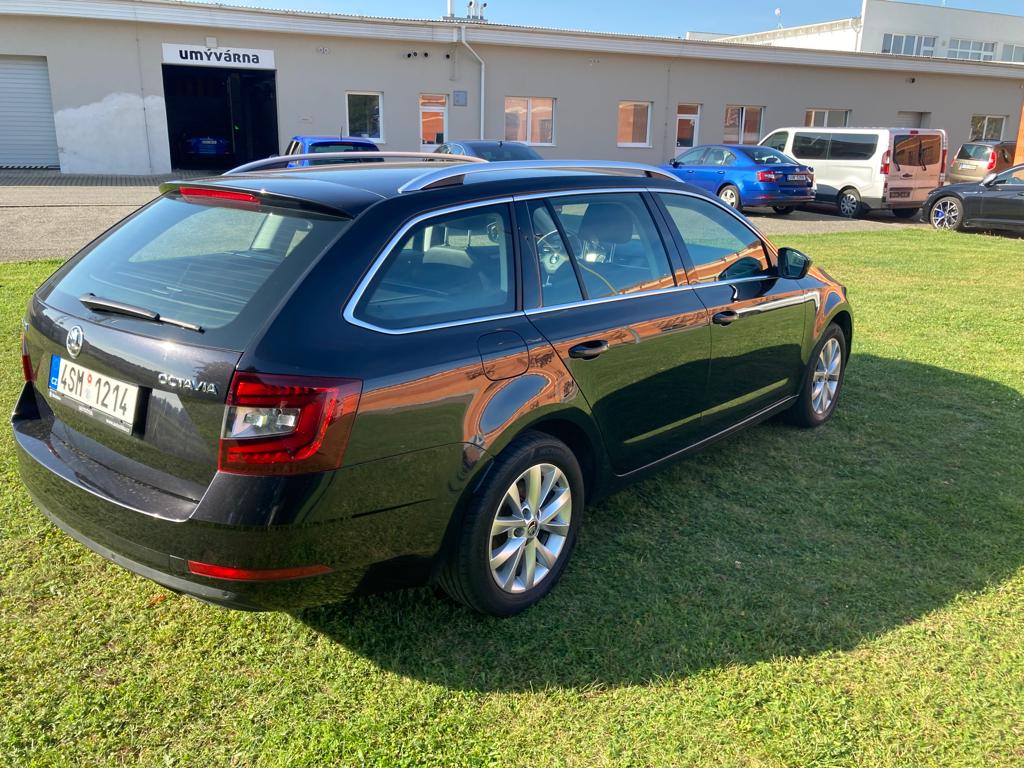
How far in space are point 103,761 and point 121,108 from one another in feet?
78.9

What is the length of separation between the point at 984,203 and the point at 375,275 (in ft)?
56.7

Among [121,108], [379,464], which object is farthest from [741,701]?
[121,108]

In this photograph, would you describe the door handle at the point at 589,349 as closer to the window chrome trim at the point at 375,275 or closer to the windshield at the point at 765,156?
the window chrome trim at the point at 375,275

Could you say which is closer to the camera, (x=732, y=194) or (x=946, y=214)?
(x=946, y=214)

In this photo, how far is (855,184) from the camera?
1964cm

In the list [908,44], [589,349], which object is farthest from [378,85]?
[908,44]

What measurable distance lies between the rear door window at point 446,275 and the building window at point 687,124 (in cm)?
2770

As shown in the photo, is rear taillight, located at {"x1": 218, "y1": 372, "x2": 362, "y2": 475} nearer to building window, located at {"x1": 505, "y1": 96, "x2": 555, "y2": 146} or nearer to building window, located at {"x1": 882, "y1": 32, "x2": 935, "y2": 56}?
building window, located at {"x1": 505, "y1": 96, "x2": 555, "y2": 146}

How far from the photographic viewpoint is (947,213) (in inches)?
690

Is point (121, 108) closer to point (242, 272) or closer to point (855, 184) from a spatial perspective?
point (855, 184)

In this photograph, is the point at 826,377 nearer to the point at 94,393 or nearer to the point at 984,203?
the point at 94,393

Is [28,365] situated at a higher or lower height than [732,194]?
higher

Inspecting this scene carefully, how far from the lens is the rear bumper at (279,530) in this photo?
244 centimetres

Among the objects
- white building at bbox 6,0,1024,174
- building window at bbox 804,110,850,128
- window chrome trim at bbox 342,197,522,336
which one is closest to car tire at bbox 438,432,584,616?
window chrome trim at bbox 342,197,522,336
